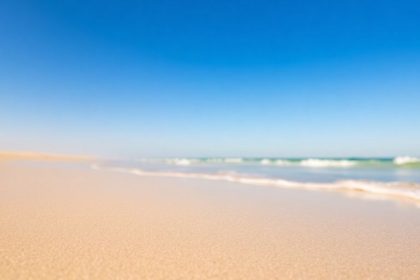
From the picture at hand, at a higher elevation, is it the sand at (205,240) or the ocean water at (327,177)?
the ocean water at (327,177)

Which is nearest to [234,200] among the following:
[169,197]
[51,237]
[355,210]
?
[169,197]

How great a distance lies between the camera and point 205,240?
3.30m

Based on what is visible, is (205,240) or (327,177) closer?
(205,240)

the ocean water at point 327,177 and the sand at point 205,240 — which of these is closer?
the sand at point 205,240

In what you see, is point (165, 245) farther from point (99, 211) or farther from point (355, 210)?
point (355, 210)

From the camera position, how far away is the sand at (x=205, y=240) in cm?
243

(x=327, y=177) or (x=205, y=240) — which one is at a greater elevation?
(x=327, y=177)

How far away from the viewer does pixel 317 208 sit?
532 cm

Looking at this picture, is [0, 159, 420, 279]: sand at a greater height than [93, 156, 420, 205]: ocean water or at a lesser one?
lesser

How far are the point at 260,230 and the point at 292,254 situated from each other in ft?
2.97

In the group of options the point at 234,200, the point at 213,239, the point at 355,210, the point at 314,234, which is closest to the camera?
the point at 213,239

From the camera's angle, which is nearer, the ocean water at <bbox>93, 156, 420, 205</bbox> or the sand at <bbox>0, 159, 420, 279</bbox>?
the sand at <bbox>0, 159, 420, 279</bbox>

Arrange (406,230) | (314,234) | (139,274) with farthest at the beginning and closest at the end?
(406,230) → (314,234) → (139,274)

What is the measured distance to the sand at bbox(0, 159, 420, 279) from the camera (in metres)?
2.43
